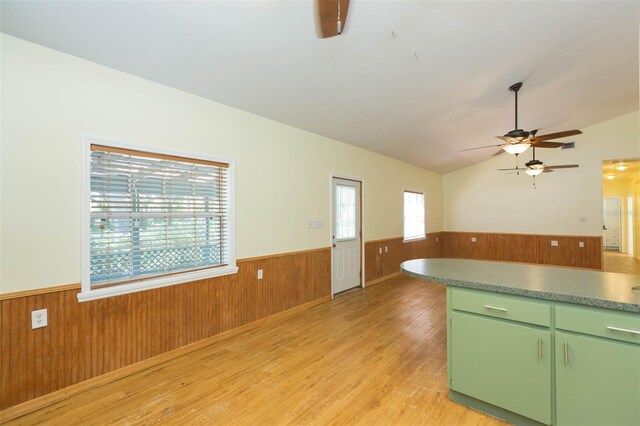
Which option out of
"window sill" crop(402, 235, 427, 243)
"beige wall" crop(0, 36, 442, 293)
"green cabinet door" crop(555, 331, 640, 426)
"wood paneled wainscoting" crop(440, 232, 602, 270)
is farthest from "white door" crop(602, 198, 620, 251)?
"beige wall" crop(0, 36, 442, 293)

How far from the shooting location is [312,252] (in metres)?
4.31

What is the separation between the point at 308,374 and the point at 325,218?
2455 mm

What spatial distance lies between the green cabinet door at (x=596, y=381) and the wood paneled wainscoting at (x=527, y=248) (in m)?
6.72

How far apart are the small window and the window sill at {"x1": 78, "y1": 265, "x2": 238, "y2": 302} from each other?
4828 mm

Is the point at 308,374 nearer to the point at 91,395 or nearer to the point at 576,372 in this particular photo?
the point at 91,395

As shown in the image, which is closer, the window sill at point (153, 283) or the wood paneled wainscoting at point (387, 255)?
the window sill at point (153, 283)

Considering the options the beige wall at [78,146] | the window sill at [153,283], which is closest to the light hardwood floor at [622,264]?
the beige wall at [78,146]

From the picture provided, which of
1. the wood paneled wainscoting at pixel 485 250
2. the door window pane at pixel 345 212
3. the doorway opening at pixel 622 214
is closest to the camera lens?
the door window pane at pixel 345 212

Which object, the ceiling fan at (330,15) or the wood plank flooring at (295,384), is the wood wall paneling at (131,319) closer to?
the wood plank flooring at (295,384)

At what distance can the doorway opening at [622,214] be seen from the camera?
7211mm

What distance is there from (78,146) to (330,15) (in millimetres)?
2165

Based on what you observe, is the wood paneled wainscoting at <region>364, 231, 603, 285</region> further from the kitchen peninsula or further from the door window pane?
the kitchen peninsula

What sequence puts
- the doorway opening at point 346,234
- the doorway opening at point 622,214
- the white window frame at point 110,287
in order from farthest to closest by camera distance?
the doorway opening at point 622,214 < the doorway opening at point 346,234 < the white window frame at point 110,287

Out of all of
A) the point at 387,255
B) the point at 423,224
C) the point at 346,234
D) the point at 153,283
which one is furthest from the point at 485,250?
the point at 153,283
